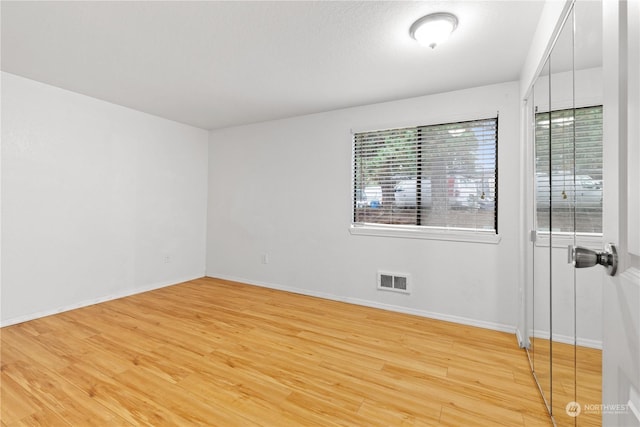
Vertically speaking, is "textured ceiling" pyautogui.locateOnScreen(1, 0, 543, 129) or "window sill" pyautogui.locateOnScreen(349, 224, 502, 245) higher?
"textured ceiling" pyautogui.locateOnScreen(1, 0, 543, 129)

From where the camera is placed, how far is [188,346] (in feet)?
8.19

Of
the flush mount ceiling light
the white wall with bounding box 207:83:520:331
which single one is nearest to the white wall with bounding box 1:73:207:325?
the white wall with bounding box 207:83:520:331

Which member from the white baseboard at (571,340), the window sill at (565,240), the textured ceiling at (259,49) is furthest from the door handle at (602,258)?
the textured ceiling at (259,49)

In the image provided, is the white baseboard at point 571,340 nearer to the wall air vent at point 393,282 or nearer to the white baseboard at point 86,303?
the wall air vent at point 393,282

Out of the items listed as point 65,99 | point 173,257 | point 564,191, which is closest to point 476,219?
point 564,191

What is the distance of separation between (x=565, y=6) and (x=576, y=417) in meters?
1.86

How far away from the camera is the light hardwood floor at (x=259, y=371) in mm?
1689

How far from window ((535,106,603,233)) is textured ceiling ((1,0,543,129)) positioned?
2.77 feet

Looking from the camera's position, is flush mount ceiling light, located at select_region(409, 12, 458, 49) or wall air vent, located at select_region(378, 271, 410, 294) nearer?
flush mount ceiling light, located at select_region(409, 12, 458, 49)

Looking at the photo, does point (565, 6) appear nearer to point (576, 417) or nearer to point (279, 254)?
point (576, 417)

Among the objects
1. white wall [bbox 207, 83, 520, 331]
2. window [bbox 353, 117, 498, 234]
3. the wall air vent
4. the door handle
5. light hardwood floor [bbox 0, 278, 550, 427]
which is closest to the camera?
the door handle

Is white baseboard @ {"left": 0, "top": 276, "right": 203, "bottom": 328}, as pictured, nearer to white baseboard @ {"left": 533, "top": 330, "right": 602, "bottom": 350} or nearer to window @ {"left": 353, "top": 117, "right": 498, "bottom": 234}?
window @ {"left": 353, "top": 117, "right": 498, "bottom": 234}

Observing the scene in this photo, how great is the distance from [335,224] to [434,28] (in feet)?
7.78

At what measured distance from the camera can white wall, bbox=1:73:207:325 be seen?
2.94 metres
